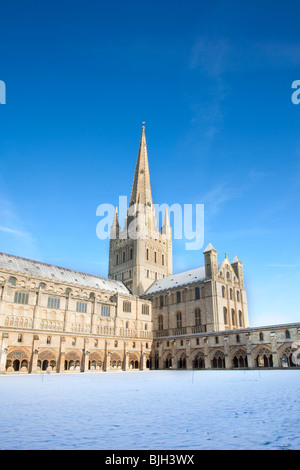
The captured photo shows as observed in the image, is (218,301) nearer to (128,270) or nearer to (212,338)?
(212,338)

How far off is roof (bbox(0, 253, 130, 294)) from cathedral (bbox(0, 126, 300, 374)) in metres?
0.27

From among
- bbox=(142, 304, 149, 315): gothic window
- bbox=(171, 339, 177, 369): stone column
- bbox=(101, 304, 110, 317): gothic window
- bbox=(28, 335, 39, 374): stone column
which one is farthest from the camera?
bbox=(142, 304, 149, 315): gothic window

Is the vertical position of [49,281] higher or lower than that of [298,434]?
higher

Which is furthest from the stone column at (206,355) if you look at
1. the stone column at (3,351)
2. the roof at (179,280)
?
the stone column at (3,351)

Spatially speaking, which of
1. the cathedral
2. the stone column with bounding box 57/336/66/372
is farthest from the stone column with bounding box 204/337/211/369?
the stone column with bounding box 57/336/66/372

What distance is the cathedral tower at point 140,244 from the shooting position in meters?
88.9

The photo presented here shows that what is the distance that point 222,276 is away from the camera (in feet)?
236

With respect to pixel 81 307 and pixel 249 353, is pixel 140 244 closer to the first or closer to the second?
pixel 81 307

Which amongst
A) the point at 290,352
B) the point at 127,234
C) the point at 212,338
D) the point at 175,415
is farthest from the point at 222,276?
the point at 175,415

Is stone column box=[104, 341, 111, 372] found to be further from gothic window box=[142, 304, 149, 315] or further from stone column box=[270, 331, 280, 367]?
stone column box=[270, 331, 280, 367]

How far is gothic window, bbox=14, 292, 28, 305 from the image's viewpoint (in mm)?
56406

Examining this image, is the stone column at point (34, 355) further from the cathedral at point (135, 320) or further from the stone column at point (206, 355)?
the stone column at point (206, 355)

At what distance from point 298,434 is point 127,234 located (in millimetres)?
85431

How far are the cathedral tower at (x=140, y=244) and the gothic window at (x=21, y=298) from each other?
33914 mm
